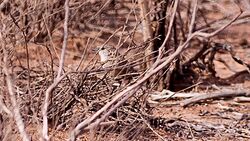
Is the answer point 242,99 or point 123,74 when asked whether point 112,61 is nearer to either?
point 123,74

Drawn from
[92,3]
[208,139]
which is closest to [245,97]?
[208,139]

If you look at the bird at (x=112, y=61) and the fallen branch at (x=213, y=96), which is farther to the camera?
the fallen branch at (x=213, y=96)

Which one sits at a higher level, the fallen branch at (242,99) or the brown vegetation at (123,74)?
the brown vegetation at (123,74)

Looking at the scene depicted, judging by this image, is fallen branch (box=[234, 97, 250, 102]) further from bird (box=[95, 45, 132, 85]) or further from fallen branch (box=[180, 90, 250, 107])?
bird (box=[95, 45, 132, 85])

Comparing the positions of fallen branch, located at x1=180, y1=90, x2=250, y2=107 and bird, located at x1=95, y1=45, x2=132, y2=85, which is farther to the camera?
fallen branch, located at x1=180, y1=90, x2=250, y2=107

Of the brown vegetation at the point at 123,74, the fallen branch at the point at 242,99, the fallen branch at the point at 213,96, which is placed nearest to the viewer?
the brown vegetation at the point at 123,74

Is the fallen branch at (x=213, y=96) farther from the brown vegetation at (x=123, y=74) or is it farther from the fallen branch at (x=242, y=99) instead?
the fallen branch at (x=242, y=99)

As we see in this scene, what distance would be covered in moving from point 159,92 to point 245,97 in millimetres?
1153

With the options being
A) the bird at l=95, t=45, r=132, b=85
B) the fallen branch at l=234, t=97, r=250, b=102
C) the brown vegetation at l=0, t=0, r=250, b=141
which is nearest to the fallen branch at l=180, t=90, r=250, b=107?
the brown vegetation at l=0, t=0, r=250, b=141

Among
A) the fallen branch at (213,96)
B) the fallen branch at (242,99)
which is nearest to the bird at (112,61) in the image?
the fallen branch at (213,96)

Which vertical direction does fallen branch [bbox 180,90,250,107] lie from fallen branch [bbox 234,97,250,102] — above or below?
above

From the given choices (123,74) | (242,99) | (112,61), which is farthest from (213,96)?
(112,61)

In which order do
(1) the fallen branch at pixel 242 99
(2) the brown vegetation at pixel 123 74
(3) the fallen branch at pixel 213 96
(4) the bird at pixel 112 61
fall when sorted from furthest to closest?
(1) the fallen branch at pixel 242 99 → (3) the fallen branch at pixel 213 96 → (4) the bird at pixel 112 61 → (2) the brown vegetation at pixel 123 74

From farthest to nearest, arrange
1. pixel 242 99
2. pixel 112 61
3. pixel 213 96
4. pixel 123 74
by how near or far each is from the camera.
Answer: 1. pixel 242 99
2. pixel 213 96
3. pixel 123 74
4. pixel 112 61
